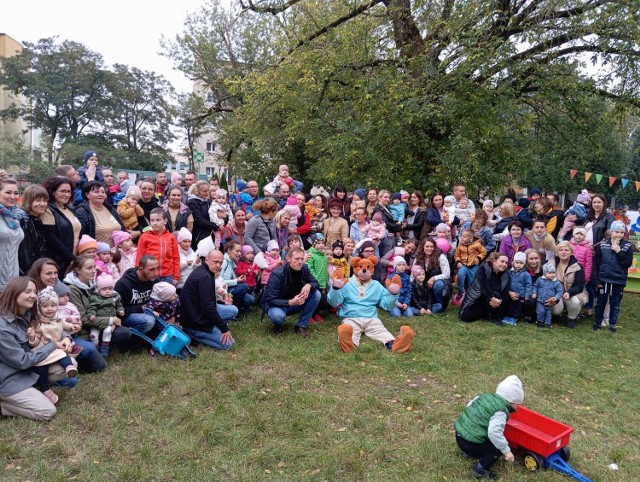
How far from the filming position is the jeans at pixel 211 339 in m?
5.81

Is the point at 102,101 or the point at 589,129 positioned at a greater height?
the point at 102,101

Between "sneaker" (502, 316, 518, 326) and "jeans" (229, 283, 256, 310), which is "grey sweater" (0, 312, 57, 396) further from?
"sneaker" (502, 316, 518, 326)

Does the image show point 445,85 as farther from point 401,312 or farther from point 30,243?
point 30,243

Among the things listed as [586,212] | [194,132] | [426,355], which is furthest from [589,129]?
[194,132]

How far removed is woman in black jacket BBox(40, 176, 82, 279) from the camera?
5.30 meters

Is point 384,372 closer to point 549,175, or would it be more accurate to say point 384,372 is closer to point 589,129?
point 589,129

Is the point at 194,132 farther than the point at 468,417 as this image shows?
Yes

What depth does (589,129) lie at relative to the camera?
40.3 feet

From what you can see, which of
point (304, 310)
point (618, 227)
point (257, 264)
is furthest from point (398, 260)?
point (618, 227)

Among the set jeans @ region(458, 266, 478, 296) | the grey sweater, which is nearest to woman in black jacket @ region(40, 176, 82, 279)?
the grey sweater

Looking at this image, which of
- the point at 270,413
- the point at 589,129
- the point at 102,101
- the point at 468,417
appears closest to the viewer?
the point at 468,417

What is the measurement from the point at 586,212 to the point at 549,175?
124ft

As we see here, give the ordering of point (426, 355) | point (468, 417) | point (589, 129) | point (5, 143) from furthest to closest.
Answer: point (5, 143) < point (589, 129) < point (426, 355) < point (468, 417)

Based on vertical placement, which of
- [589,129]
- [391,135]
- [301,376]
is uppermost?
[589,129]
